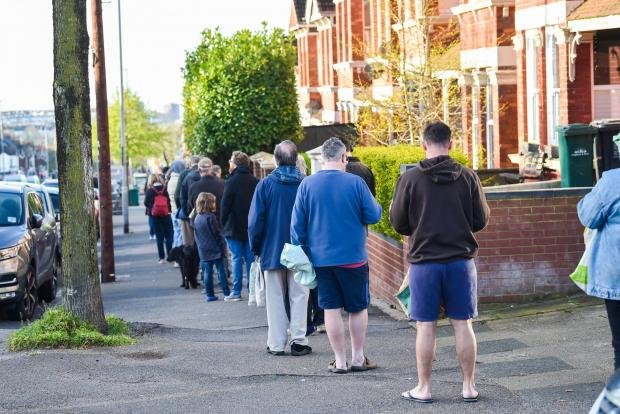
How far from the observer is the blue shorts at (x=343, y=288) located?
9508 millimetres

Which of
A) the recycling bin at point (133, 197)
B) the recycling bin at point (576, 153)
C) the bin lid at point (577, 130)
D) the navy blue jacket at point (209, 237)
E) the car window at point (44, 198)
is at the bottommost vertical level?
the recycling bin at point (133, 197)

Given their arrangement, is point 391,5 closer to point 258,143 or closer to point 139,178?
point 258,143

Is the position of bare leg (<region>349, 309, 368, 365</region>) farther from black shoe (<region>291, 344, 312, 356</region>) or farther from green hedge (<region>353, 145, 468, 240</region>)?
green hedge (<region>353, 145, 468, 240</region>)

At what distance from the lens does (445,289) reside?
8.19 meters

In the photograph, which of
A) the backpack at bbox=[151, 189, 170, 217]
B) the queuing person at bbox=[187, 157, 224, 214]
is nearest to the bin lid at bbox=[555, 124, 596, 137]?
the queuing person at bbox=[187, 157, 224, 214]

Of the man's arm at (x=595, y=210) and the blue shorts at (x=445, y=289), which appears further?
the blue shorts at (x=445, y=289)

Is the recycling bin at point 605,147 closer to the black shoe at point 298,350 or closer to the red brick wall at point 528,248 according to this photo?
the red brick wall at point 528,248

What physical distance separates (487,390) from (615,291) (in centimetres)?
160

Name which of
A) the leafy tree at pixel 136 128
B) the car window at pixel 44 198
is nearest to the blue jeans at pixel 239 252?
the car window at pixel 44 198

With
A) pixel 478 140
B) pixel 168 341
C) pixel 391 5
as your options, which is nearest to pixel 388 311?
pixel 168 341

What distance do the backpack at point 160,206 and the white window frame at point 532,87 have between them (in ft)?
21.7

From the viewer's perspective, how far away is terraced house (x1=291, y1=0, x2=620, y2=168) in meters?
19.4

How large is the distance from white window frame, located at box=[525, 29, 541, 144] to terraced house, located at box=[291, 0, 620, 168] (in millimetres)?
17

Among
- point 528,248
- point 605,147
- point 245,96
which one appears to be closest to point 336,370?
point 528,248
